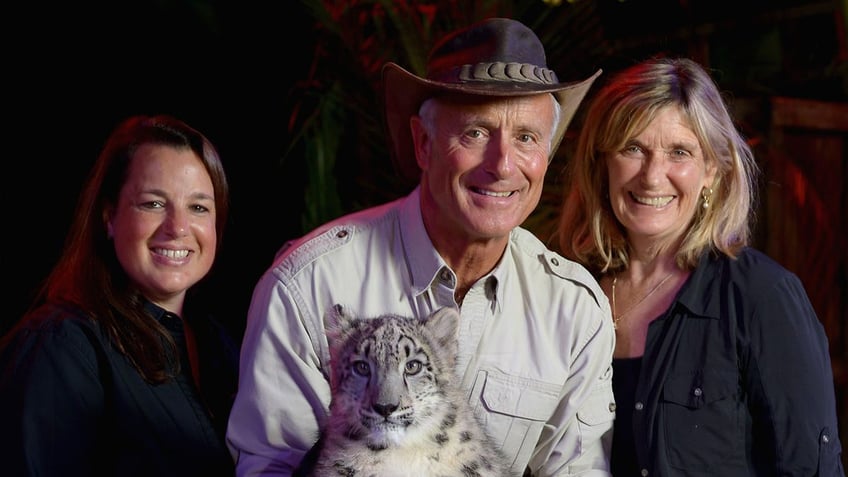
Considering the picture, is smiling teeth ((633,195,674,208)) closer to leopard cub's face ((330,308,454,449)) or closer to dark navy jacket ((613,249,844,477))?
dark navy jacket ((613,249,844,477))

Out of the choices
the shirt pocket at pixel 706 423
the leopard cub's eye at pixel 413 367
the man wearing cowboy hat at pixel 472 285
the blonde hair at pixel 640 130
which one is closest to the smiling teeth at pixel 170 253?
the man wearing cowboy hat at pixel 472 285

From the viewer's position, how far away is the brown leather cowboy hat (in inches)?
91.0

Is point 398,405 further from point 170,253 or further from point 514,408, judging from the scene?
point 170,253

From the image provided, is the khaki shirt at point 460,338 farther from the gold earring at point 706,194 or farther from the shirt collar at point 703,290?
the gold earring at point 706,194

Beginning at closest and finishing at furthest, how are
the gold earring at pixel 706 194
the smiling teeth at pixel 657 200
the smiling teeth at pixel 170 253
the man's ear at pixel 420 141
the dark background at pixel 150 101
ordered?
the man's ear at pixel 420 141 → the smiling teeth at pixel 170 253 → the smiling teeth at pixel 657 200 → the gold earring at pixel 706 194 → the dark background at pixel 150 101

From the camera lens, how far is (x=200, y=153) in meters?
2.64

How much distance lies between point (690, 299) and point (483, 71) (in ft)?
3.22

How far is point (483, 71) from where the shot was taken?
2320 mm

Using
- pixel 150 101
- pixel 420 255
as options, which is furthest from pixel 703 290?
pixel 150 101

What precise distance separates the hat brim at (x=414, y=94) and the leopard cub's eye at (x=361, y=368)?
2.28ft

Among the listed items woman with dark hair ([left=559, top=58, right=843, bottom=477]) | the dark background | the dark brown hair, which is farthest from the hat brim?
the dark background

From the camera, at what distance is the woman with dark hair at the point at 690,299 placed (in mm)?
2654

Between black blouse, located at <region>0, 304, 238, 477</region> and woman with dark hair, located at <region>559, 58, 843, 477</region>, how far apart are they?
3.99 ft

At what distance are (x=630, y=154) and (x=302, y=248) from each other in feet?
3.63
